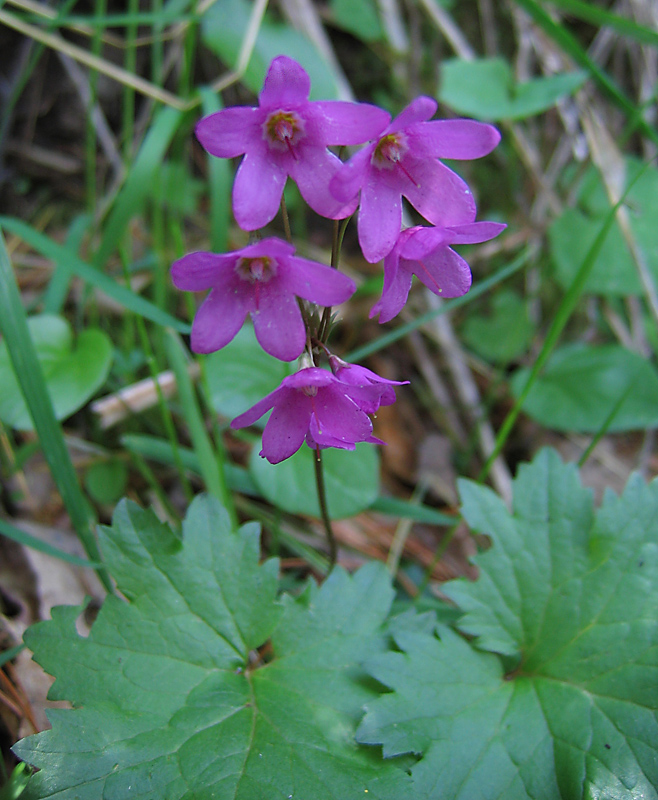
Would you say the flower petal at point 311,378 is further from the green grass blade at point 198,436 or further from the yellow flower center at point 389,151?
the green grass blade at point 198,436

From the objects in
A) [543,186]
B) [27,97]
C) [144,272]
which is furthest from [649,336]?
[27,97]

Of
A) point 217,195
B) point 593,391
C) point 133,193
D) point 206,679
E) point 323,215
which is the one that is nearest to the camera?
point 323,215

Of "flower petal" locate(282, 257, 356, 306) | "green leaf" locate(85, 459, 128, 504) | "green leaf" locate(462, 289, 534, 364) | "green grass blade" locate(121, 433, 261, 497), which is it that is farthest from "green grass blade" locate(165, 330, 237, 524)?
"green leaf" locate(462, 289, 534, 364)

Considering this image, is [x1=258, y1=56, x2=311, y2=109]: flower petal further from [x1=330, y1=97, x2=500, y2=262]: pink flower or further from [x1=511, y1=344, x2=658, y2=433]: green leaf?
[x1=511, y1=344, x2=658, y2=433]: green leaf

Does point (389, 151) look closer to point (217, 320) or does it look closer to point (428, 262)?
point (428, 262)

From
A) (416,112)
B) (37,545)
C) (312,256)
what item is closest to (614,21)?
(312,256)

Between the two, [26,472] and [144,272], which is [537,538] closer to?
[26,472]
